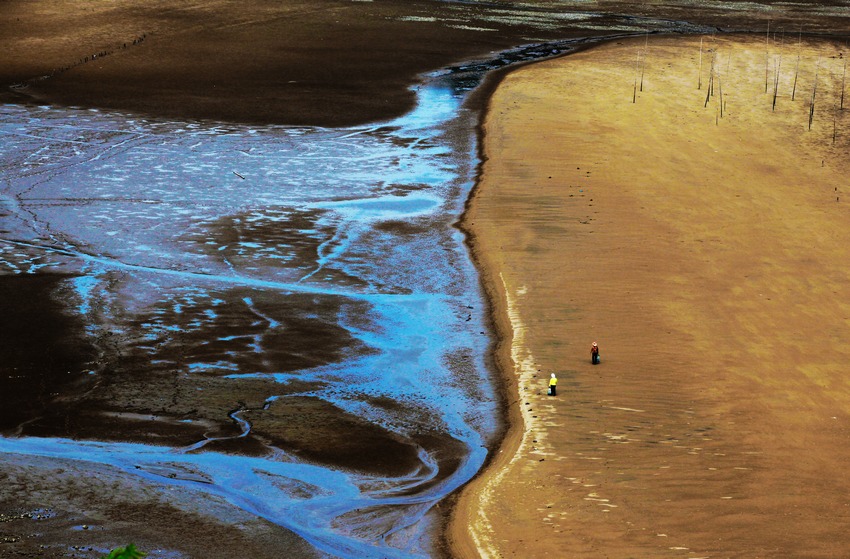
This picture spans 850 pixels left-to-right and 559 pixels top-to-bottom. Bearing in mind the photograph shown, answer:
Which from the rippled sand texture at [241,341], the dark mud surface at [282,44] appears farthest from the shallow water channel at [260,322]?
the dark mud surface at [282,44]

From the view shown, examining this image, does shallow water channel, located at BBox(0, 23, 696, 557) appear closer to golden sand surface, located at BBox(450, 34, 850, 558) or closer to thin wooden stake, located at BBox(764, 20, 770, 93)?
golden sand surface, located at BBox(450, 34, 850, 558)

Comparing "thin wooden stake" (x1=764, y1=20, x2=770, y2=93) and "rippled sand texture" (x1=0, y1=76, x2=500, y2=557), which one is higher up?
"thin wooden stake" (x1=764, y1=20, x2=770, y2=93)

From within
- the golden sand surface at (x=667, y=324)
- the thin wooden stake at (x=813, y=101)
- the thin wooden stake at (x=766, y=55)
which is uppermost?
the thin wooden stake at (x=766, y=55)

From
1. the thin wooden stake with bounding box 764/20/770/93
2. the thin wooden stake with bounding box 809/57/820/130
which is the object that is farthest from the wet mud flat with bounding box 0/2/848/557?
the thin wooden stake with bounding box 764/20/770/93

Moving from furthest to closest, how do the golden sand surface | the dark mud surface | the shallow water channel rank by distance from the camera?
the dark mud surface < the shallow water channel < the golden sand surface

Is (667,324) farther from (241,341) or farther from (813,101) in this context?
(813,101)

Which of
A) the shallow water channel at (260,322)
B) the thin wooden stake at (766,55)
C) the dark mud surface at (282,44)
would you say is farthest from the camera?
the thin wooden stake at (766,55)

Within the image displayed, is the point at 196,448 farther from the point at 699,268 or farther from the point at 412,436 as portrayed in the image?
the point at 699,268

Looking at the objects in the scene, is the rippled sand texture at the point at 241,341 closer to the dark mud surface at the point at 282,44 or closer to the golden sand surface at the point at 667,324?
the golden sand surface at the point at 667,324
